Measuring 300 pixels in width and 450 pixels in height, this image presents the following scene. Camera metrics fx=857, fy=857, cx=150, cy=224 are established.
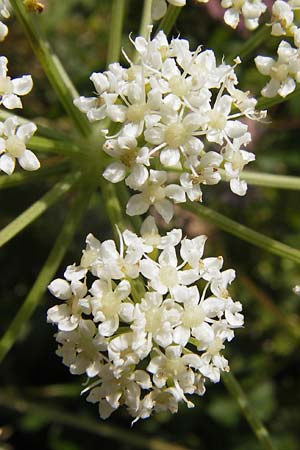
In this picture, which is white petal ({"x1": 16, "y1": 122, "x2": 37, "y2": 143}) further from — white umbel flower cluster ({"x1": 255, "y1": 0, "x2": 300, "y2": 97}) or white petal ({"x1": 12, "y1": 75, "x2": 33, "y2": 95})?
white umbel flower cluster ({"x1": 255, "y1": 0, "x2": 300, "y2": 97})

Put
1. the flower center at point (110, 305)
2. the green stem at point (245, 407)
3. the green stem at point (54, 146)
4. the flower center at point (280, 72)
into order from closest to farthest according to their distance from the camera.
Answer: the flower center at point (110, 305), the green stem at point (54, 146), the flower center at point (280, 72), the green stem at point (245, 407)

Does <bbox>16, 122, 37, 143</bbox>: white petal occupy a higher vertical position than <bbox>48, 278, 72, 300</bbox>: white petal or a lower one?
higher

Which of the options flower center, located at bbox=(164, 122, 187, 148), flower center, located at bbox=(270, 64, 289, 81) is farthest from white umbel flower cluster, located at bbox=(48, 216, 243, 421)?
A: flower center, located at bbox=(270, 64, 289, 81)

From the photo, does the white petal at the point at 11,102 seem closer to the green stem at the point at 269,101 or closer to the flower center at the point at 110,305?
the flower center at the point at 110,305

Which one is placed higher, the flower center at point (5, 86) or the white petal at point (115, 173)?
the flower center at point (5, 86)

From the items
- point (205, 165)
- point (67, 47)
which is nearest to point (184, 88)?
point (205, 165)

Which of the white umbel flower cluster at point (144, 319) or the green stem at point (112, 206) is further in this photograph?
the green stem at point (112, 206)

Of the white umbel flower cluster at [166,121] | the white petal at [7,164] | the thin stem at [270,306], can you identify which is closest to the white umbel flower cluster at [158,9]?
the white umbel flower cluster at [166,121]
